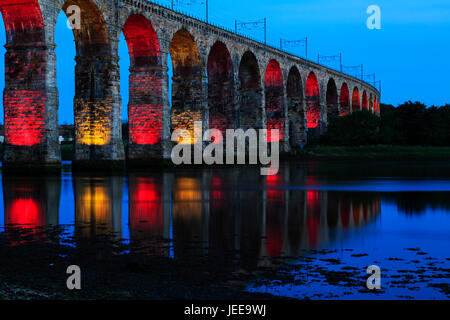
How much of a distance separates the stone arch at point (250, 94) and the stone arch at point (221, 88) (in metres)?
3.69

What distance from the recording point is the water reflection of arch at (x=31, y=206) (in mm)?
9250

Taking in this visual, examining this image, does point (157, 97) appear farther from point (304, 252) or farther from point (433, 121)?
point (433, 121)

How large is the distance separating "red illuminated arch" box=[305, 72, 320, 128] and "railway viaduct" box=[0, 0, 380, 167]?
4810mm

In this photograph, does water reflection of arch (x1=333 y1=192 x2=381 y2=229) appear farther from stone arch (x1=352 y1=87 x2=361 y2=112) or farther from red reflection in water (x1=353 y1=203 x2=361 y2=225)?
stone arch (x1=352 y1=87 x2=361 y2=112)

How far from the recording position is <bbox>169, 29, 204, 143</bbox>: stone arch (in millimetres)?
37531

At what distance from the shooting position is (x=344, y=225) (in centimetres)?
885

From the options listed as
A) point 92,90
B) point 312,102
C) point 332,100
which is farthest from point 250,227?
point 332,100

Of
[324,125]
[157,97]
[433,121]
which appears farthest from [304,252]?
[433,121]

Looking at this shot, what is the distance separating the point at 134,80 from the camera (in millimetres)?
33812

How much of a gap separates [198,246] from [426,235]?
10.5ft

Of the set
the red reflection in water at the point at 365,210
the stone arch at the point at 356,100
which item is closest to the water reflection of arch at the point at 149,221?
the red reflection in water at the point at 365,210

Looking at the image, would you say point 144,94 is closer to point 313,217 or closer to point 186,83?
point 186,83

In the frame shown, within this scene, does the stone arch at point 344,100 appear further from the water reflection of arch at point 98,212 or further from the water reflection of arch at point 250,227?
the water reflection of arch at point 250,227

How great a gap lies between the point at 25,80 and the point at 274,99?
1260 inches
